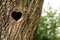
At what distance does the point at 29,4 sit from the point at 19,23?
0.17 metres

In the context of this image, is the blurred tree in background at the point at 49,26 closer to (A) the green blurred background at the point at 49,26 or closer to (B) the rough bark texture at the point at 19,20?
(A) the green blurred background at the point at 49,26

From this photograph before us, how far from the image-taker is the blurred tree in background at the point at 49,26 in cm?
312

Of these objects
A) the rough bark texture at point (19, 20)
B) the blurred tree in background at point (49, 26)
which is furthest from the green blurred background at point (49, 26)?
the rough bark texture at point (19, 20)

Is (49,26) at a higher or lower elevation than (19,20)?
lower

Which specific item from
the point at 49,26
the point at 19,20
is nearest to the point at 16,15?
the point at 19,20

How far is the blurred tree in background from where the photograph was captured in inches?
123

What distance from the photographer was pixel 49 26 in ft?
10.5

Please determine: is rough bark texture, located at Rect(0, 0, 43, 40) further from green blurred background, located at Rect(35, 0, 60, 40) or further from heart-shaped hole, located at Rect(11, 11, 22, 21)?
green blurred background, located at Rect(35, 0, 60, 40)

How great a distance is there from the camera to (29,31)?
63.8 inches

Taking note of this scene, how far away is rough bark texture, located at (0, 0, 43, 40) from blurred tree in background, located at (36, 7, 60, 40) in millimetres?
1510

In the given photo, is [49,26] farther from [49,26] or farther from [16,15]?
[16,15]

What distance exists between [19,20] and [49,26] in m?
1.70

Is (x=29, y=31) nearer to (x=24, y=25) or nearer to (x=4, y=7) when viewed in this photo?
(x=24, y=25)

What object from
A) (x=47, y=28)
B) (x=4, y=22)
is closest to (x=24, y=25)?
(x=4, y=22)
